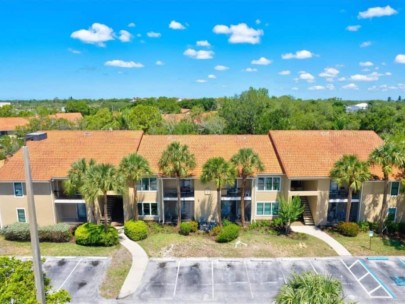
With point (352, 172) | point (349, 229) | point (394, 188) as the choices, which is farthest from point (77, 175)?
point (394, 188)

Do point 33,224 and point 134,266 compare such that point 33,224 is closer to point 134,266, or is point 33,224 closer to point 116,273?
point 116,273

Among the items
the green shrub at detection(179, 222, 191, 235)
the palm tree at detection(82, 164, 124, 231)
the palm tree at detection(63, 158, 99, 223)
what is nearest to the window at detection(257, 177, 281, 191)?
the green shrub at detection(179, 222, 191, 235)

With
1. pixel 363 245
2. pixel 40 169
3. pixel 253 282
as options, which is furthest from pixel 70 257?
pixel 363 245

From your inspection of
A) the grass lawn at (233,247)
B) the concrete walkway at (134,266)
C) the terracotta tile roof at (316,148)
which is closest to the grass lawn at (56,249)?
the concrete walkway at (134,266)

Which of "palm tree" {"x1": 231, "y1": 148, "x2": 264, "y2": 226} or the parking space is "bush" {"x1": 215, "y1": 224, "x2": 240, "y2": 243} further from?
"palm tree" {"x1": 231, "y1": 148, "x2": 264, "y2": 226}

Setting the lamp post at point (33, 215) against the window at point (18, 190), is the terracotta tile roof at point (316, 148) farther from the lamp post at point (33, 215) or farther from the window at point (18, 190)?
the window at point (18, 190)

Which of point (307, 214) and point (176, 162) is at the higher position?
point (176, 162)
